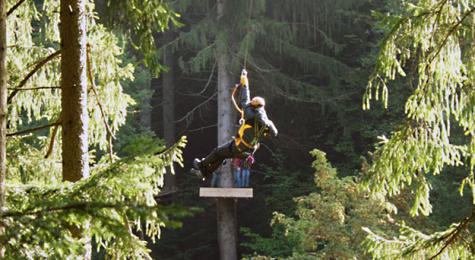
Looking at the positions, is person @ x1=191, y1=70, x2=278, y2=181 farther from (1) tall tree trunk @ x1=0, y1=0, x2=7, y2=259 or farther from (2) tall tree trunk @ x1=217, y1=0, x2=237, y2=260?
(2) tall tree trunk @ x1=217, y1=0, x2=237, y2=260

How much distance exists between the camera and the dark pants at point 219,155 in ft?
32.1

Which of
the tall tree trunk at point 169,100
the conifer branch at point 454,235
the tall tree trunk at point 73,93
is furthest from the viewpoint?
the tall tree trunk at point 169,100

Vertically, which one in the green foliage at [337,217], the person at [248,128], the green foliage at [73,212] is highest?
the person at [248,128]

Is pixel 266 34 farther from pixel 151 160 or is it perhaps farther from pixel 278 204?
pixel 151 160

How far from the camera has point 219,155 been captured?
10.2 meters

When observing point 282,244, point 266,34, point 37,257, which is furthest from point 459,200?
point 37,257

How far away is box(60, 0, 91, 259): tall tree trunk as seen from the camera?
5254 millimetres

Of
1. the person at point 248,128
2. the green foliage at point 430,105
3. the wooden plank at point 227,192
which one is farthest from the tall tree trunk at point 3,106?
the wooden plank at point 227,192

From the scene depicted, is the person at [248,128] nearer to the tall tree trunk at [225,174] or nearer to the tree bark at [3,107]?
the tree bark at [3,107]

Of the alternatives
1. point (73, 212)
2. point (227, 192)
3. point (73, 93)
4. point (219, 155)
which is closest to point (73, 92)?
point (73, 93)

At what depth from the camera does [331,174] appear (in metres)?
11.9

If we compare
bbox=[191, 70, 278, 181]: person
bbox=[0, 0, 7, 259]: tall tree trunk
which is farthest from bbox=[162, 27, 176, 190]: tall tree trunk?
bbox=[0, 0, 7, 259]: tall tree trunk

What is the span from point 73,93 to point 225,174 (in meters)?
12.8

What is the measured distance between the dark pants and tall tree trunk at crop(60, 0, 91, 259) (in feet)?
14.7
